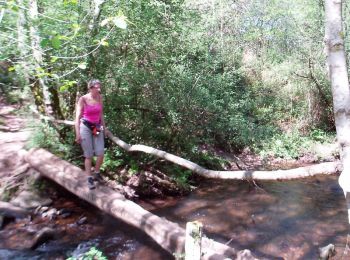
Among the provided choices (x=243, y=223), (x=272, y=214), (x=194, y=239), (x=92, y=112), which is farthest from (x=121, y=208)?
(x=272, y=214)

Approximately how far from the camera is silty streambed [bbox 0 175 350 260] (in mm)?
6414

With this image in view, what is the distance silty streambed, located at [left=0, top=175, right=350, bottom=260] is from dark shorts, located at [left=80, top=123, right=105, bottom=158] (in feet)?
5.23

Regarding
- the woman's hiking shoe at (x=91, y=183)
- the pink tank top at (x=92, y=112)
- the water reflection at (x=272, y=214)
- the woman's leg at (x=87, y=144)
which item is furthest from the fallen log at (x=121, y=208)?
the pink tank top at (x=92, y=112)

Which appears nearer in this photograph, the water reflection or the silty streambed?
the silty streambed

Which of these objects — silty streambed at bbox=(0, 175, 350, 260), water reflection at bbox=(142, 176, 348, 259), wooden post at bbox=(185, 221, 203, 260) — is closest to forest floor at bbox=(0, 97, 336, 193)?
water reflection at bbox=(142, 176, 348, 259)

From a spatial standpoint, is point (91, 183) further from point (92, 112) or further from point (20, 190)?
point (20, 190)

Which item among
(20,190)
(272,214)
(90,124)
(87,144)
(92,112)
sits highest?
(92,112)

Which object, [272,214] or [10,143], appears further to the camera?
[10,143]

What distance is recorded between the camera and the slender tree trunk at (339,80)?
90.7 inches

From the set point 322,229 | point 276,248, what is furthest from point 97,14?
point 322,229

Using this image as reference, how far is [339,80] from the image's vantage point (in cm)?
233

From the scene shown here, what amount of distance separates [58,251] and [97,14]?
5.50m

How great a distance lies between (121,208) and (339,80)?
4570mm

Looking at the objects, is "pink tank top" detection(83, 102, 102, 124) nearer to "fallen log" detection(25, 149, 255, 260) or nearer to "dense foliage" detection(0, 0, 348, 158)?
"dense foliage" detection(0, 0, 348, 158)
